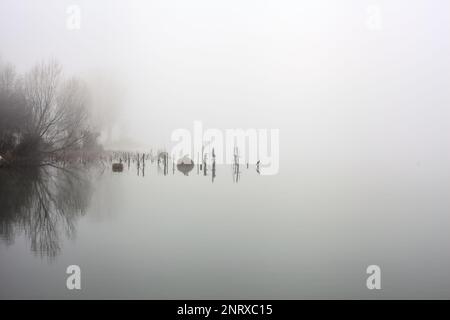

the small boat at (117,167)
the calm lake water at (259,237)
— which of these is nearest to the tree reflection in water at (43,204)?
the calm lake water at (259,237)

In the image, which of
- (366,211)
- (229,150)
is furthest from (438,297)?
(229,150)

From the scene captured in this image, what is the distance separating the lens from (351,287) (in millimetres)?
1743

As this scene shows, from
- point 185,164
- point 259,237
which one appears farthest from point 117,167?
point 259,237

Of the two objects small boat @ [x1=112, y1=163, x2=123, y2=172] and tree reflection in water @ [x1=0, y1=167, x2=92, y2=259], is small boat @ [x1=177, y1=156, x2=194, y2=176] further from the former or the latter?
tree reflection in water @ [x1=0, y1=167, x2=92, y2=259]

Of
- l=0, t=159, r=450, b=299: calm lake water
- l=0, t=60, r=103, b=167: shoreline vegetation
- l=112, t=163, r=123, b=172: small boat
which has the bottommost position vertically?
l=0, t=159, r=450, b=299: calm lake water

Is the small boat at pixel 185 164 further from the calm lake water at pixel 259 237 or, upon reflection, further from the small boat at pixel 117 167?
the small boat at pixel 117 167

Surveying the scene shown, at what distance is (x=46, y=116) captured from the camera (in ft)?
5.54

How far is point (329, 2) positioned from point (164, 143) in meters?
1.10

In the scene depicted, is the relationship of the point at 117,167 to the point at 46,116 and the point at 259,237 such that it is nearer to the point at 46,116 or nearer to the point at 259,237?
the point at 46,116

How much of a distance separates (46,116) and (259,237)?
1.25 metres

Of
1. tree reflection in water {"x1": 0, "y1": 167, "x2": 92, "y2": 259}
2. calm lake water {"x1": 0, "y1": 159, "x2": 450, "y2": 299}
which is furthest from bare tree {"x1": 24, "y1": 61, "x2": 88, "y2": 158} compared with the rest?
calm lake water {"x1": 0, "y1": 159, "x2": 450, "y2": 299}

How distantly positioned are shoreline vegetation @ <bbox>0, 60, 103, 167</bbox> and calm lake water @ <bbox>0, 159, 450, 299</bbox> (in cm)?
32

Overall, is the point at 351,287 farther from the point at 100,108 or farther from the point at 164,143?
the point at 100,108

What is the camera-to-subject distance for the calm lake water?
171 cm
